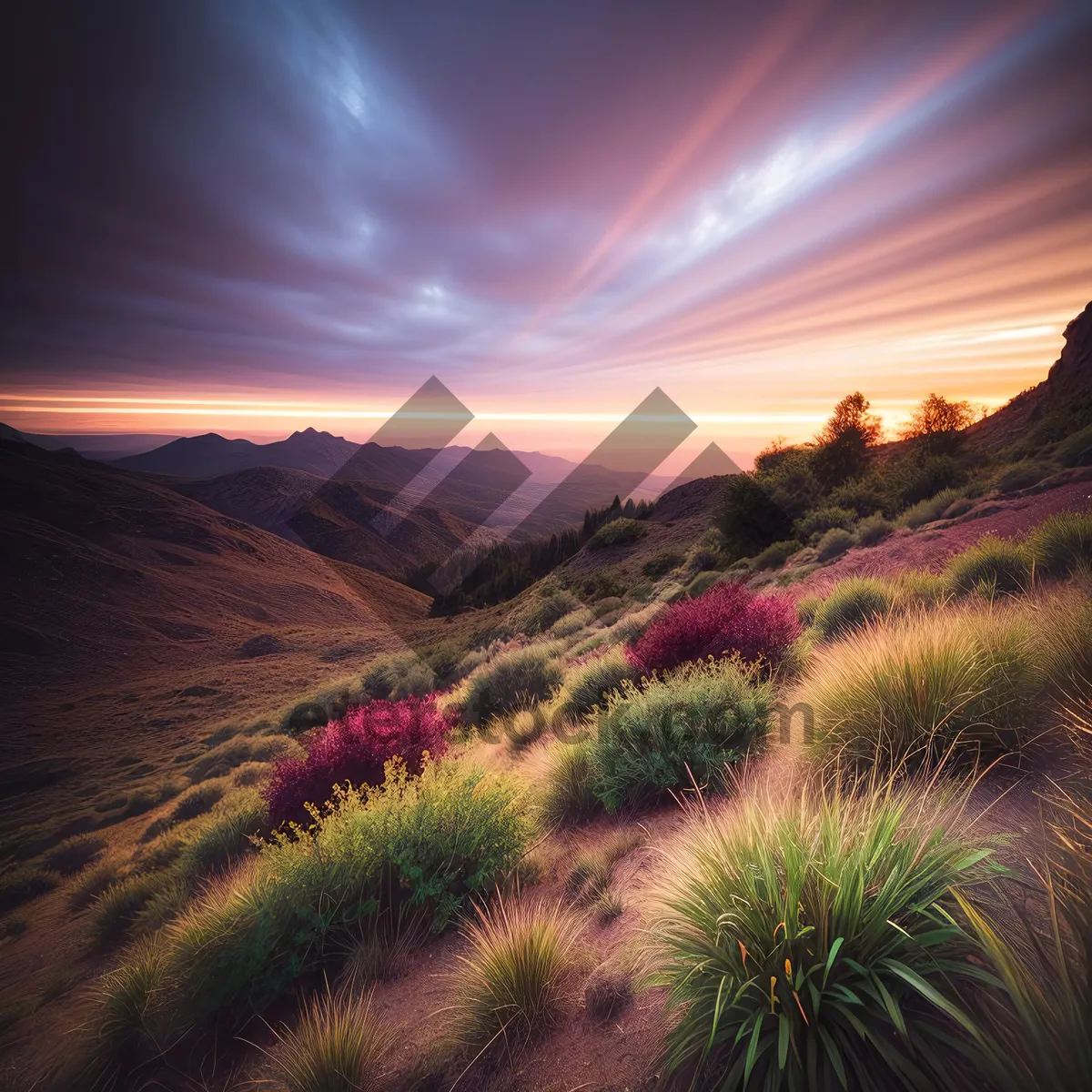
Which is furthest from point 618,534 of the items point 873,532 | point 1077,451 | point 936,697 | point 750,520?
point 936,697

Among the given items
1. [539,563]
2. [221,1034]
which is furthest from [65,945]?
[539,563]

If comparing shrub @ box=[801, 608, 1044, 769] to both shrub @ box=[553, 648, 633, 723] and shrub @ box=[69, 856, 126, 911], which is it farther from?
shrub @ box=[69, 856, 126, 911]

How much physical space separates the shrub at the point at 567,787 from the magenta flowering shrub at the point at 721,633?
1.65 meters

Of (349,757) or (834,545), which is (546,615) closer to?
(834,545)

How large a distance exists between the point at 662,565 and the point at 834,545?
16.0m

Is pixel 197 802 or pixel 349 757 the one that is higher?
pixel 349 757

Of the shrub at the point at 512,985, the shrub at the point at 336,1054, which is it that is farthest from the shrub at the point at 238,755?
the shrub at the point at 512,985

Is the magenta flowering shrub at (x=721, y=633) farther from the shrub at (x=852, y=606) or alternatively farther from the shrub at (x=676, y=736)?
the shrub at (x=676, y=736)

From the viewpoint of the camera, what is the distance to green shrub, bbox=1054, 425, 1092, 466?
12.2 metres

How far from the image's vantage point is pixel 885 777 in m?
3.13

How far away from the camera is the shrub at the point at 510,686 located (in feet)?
33.0

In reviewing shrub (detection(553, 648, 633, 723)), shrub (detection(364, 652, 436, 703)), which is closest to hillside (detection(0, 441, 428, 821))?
shrub (detection(364, 652, 436, 703))

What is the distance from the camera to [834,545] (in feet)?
43.7

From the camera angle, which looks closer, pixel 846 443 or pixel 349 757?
pixel 349 757
